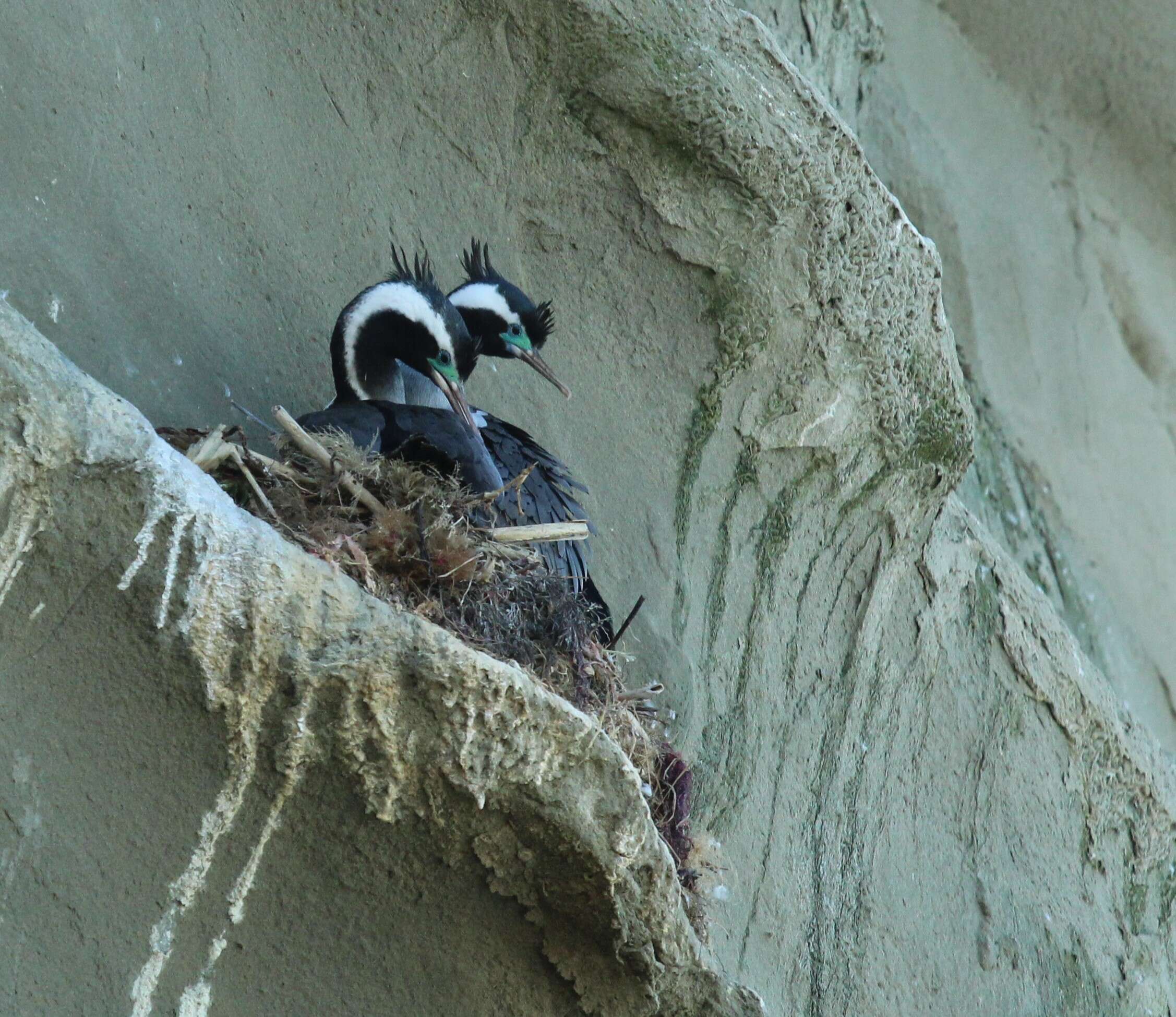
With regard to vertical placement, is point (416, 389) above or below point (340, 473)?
below

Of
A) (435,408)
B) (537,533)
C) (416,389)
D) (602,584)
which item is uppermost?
(537,533)

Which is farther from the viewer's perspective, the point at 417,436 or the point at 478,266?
the point at 478,266

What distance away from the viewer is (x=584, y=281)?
13.4 ft

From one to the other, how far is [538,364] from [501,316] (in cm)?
18

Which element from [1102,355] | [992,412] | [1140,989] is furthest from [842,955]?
[1102,355]

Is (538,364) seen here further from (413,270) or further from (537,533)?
(537,533)

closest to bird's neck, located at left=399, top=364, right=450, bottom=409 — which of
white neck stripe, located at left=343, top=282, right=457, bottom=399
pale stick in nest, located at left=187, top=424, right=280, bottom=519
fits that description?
white neck stripe, located at left=343, top=282, right=457, bottom=399

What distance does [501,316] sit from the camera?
3705 millimetres

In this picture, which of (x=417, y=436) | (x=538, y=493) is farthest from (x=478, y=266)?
(x=417, y=436)

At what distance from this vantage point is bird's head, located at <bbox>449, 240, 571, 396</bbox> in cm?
371

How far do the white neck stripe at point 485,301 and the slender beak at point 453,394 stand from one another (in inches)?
12.4

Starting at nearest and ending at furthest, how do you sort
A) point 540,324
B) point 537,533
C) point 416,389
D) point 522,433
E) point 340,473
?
point 340,473 → point 537,533 → point 522,433 → point 416,389 → point 540,324

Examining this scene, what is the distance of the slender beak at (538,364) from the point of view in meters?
3.78

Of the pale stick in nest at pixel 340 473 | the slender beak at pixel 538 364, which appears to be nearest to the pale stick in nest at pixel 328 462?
the pale stick in nest at pixel 340 473
